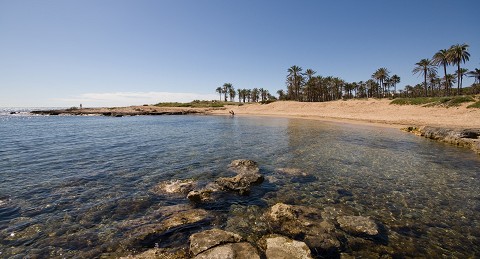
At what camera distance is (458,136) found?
76.2ft

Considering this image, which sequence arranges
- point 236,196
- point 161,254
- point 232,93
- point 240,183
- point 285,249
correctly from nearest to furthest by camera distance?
point 285,249
point 161,254
point 236,196
point 240,183
point 232,93

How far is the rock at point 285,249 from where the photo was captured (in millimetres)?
6145

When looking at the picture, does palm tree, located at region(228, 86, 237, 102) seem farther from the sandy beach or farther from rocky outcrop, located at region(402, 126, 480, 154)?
rocky outcrop, located at region(402, 126, 480, 154)

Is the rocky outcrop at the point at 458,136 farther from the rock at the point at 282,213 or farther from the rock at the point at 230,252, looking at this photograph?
the rock at the point at 230,252

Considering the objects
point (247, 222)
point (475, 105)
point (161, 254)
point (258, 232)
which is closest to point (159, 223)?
point (161, 254)

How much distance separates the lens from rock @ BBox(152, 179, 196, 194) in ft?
37.2

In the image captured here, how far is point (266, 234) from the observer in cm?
784

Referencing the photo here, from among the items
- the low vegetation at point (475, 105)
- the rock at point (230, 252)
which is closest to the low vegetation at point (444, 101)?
the low vegetation at point (475, 105)

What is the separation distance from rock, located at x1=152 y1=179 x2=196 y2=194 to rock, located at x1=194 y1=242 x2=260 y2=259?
541 cm

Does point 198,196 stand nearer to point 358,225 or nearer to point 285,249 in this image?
point 285,249

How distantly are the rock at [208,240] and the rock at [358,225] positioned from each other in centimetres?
392

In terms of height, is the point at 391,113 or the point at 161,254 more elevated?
the point at 391,113

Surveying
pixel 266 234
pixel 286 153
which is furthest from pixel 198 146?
pixel 266 234

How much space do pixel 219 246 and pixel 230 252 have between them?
0.46 meters
